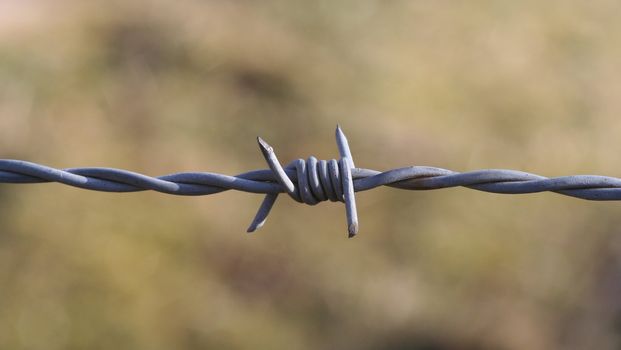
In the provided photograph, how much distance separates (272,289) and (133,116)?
0.90m

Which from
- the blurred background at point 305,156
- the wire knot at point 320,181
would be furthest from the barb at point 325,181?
the blurred background at point 305,156

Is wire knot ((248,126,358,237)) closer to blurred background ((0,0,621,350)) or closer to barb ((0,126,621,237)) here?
barb ((0,126,621,237))

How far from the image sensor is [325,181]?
1.16m

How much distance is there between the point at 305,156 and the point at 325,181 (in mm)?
1672

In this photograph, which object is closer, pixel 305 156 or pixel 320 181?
pixel 320 181

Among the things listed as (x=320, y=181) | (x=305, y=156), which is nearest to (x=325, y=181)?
(x=320, y=181)

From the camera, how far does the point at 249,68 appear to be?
3027mm

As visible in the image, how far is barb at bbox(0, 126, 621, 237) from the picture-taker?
115 cm

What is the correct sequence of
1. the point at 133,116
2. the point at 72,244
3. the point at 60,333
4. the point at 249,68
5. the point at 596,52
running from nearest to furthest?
the point at 60,333, the point at 72,244, the point at 133,116, the point at 249,68, the point at 596,52

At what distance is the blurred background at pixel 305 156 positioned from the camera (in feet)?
7.97

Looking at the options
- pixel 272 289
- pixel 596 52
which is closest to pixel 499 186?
pixel 272 289

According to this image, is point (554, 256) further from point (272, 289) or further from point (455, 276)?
point (272, 289)

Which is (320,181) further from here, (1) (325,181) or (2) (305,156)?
(2) (305,156)

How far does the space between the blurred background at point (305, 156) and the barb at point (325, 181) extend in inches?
48.1
